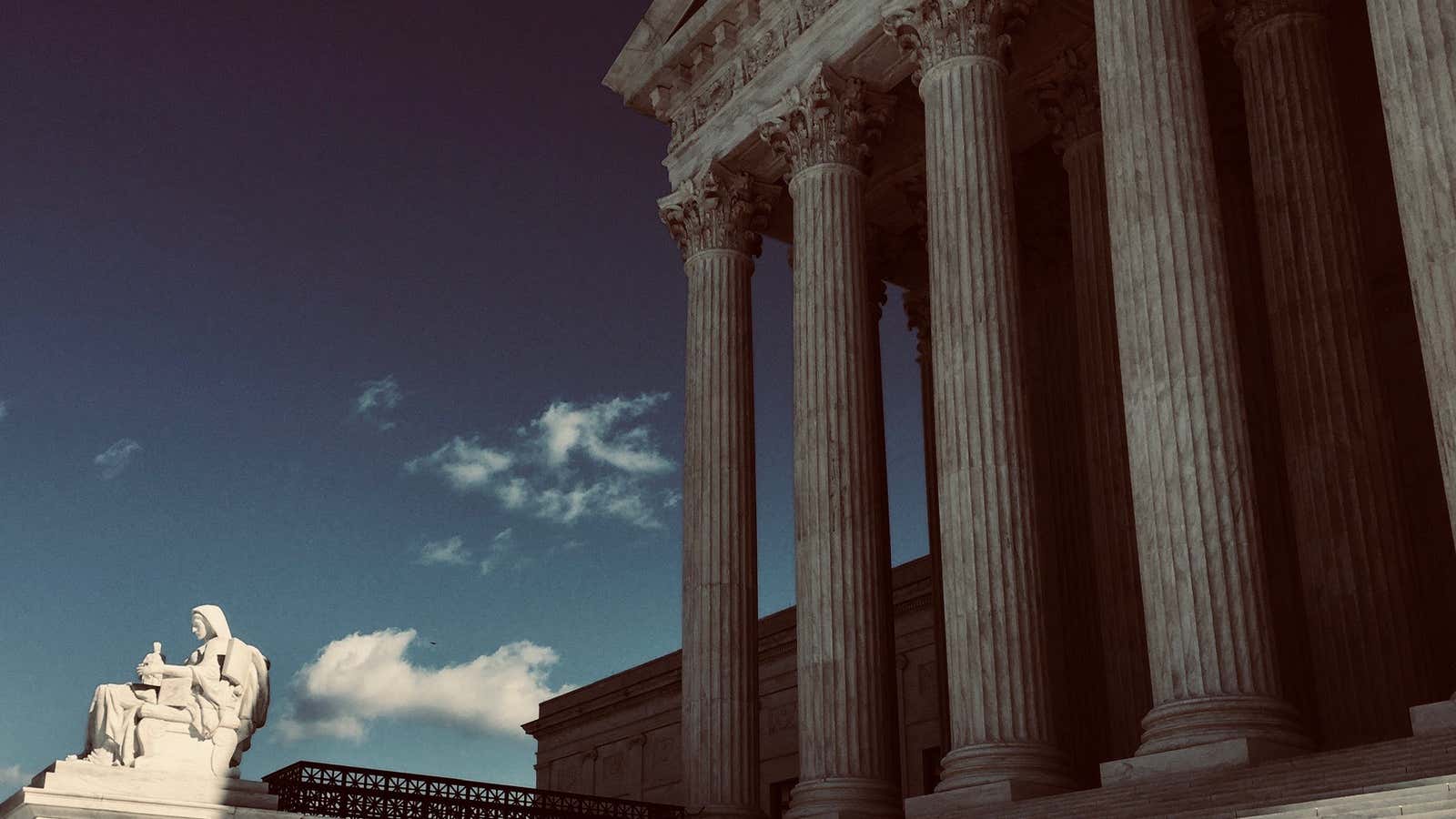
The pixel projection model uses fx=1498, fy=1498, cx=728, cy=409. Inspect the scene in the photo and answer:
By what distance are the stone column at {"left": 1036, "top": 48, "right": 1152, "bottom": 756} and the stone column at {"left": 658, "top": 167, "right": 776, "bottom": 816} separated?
7802 mm

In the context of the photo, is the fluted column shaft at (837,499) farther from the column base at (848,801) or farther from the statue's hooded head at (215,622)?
the statue's hooded head at (215,622)

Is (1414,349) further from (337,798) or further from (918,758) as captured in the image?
(337,798)

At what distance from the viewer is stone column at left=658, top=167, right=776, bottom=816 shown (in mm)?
32656

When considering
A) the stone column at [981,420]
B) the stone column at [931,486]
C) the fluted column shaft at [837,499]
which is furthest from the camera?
the stone column at [931,486]

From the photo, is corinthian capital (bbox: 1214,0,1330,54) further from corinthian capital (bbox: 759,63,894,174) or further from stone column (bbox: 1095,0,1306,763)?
corinthian capital (bbox: 759,63,894,174)

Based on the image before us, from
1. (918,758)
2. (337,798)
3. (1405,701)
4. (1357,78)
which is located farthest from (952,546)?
(918,758)

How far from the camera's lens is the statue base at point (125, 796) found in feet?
78.7

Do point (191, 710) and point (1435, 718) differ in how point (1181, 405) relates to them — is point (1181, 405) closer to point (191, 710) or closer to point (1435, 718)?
point (1435, 718)

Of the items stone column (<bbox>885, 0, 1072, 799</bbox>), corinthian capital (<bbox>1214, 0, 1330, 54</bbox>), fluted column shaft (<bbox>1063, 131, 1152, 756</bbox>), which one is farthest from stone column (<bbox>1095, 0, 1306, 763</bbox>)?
fluted column shaft (<bbox>1063, 131, 1152, 756</bbox>)

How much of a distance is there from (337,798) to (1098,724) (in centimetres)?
1664

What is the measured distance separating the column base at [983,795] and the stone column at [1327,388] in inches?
202

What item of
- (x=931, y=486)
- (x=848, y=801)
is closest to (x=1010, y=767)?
(x=848, y=801)

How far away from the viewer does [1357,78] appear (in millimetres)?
34094

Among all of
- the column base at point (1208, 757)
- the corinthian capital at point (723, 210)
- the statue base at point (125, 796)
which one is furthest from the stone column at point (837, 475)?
the statue base at point (125, 796)
